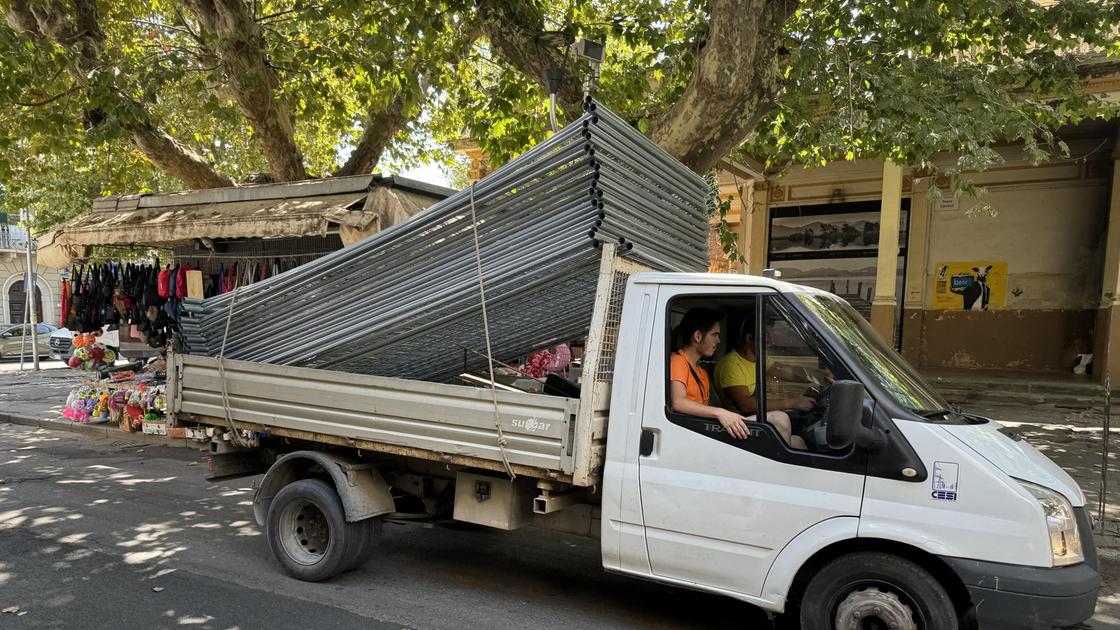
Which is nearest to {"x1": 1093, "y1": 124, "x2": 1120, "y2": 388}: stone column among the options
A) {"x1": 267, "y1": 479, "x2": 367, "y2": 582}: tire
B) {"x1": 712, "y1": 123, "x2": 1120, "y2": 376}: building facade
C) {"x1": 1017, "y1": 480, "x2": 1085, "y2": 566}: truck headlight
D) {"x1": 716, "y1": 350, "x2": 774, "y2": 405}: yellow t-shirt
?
{"x1": 712, "y1": 123, "x2": 1120, "y2": 376}: building facade

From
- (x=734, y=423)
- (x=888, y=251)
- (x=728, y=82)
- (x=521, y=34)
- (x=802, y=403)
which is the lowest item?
(x=734, y=423)

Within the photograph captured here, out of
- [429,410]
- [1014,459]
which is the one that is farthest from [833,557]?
[429,410]

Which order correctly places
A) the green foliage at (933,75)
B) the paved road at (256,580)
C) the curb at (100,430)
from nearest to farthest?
the paved road at (256,580) → the green foliage at (933,75) → the curb at (100,430)

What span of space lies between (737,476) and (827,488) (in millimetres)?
412

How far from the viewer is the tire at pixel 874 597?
9.99ft

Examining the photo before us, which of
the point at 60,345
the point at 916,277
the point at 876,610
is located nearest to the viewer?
the point at 876,610

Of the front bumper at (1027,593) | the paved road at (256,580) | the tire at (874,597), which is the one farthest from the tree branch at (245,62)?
→ the front bumper at (1027,593)

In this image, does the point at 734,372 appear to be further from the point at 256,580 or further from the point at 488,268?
the point at 256,580

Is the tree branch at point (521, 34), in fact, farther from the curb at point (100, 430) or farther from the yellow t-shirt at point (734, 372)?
the curb at point (100, 430)

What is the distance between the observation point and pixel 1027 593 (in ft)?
9.47

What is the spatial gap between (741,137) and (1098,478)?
507cm

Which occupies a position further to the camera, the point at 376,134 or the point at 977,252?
the point at 977,252

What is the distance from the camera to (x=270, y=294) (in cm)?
477

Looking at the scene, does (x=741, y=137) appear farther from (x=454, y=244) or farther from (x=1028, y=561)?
(x=1028, y=561)
